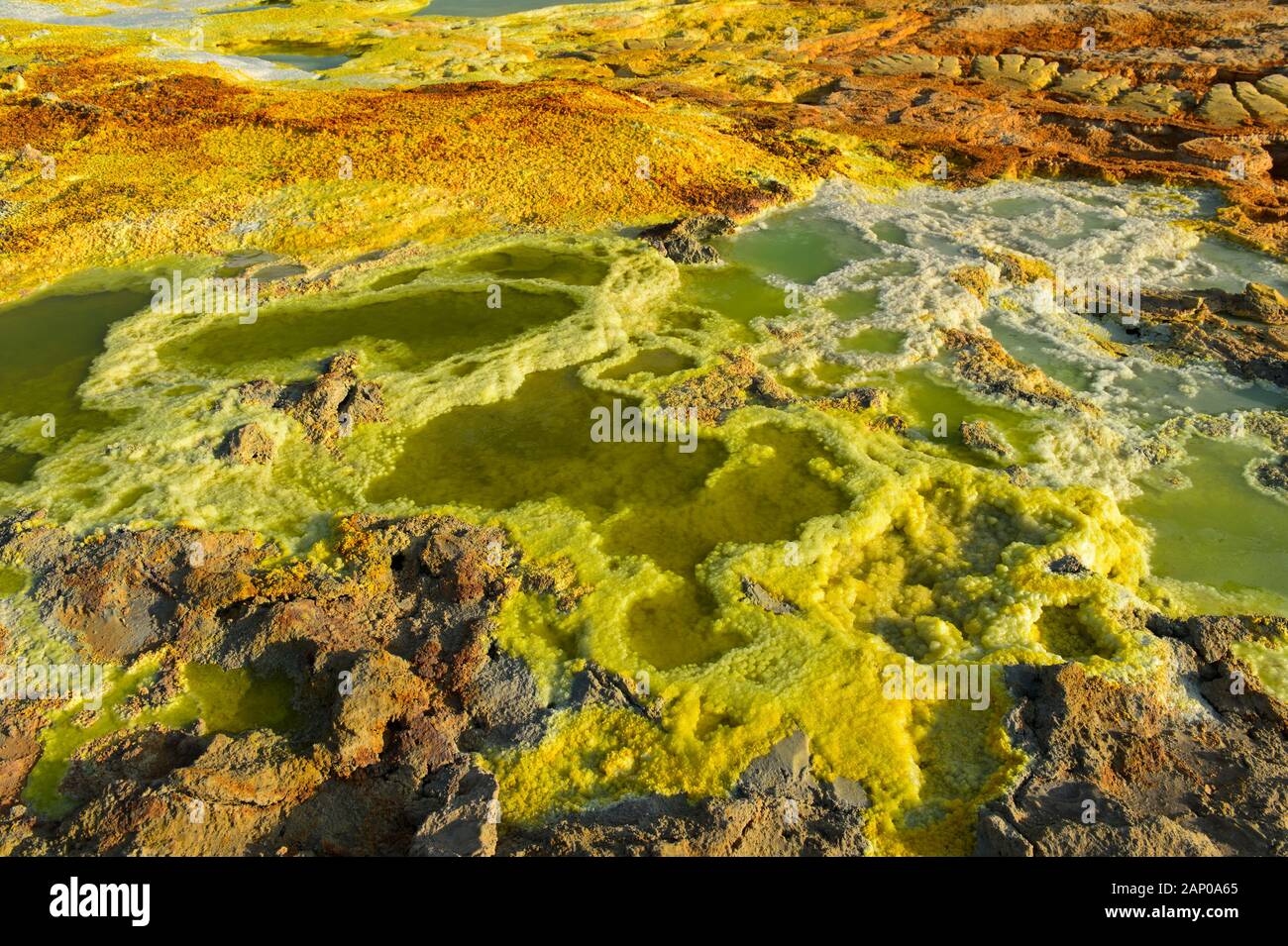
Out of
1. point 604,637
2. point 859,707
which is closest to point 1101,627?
point 859,707

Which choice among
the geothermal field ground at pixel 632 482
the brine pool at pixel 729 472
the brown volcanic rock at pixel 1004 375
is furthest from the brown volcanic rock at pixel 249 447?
the brown volcanic rock at pixel 1004 375

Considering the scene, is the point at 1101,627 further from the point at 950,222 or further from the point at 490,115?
the point at 490,115

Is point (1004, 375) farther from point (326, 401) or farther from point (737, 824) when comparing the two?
point (326, 401)

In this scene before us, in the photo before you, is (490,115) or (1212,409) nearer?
(1212,409)

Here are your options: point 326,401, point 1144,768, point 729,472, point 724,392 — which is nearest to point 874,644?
point 1144,768

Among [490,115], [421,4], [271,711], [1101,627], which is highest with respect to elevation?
[421,4]

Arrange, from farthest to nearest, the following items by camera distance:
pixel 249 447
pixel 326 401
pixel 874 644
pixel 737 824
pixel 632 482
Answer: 1. pixel 326 401
2. pixel 249 447
3. pixel 632 482
4. pixel 874 644
5. pixel 737 824

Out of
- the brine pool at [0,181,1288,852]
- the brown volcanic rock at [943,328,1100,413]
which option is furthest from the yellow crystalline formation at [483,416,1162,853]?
the brown volcanic rock at [943,328,1100,413]
